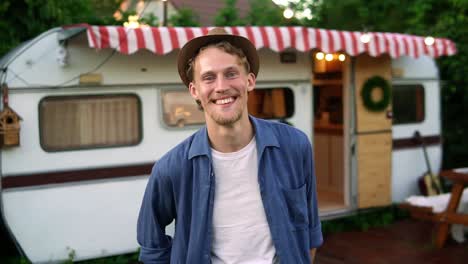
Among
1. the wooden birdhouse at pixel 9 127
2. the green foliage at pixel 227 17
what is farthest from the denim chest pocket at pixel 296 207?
the green foliage at pixel 227 17

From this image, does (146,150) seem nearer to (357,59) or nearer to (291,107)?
(291,107)

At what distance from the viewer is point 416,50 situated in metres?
7.62

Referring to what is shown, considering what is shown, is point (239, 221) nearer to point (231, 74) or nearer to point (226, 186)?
point (226, 186)

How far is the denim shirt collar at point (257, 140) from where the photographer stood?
2256mm

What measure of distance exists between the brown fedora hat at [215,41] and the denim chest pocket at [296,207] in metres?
0.55

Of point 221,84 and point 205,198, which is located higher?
point 221,84

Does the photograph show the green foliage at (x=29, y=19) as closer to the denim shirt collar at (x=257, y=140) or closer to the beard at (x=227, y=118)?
the denim shirt collar at (x=257, y=140)

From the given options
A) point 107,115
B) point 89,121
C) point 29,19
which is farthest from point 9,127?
point 29,19

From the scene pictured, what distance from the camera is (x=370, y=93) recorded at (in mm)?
7832

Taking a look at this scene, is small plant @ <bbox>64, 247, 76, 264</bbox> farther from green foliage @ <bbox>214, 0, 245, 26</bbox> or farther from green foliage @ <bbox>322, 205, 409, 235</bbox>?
green foliage @ <bbox>214, 0, 245, 26</bbox>

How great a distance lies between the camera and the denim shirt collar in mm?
2256

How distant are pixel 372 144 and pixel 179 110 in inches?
115

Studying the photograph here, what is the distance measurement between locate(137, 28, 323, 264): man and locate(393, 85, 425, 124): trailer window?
21.2 feet

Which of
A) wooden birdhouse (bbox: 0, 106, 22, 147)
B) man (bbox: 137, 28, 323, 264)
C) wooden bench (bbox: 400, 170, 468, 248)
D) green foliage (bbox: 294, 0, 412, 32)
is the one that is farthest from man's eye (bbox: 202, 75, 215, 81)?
green foliage (bbox: 294, 0, 412, 32)
